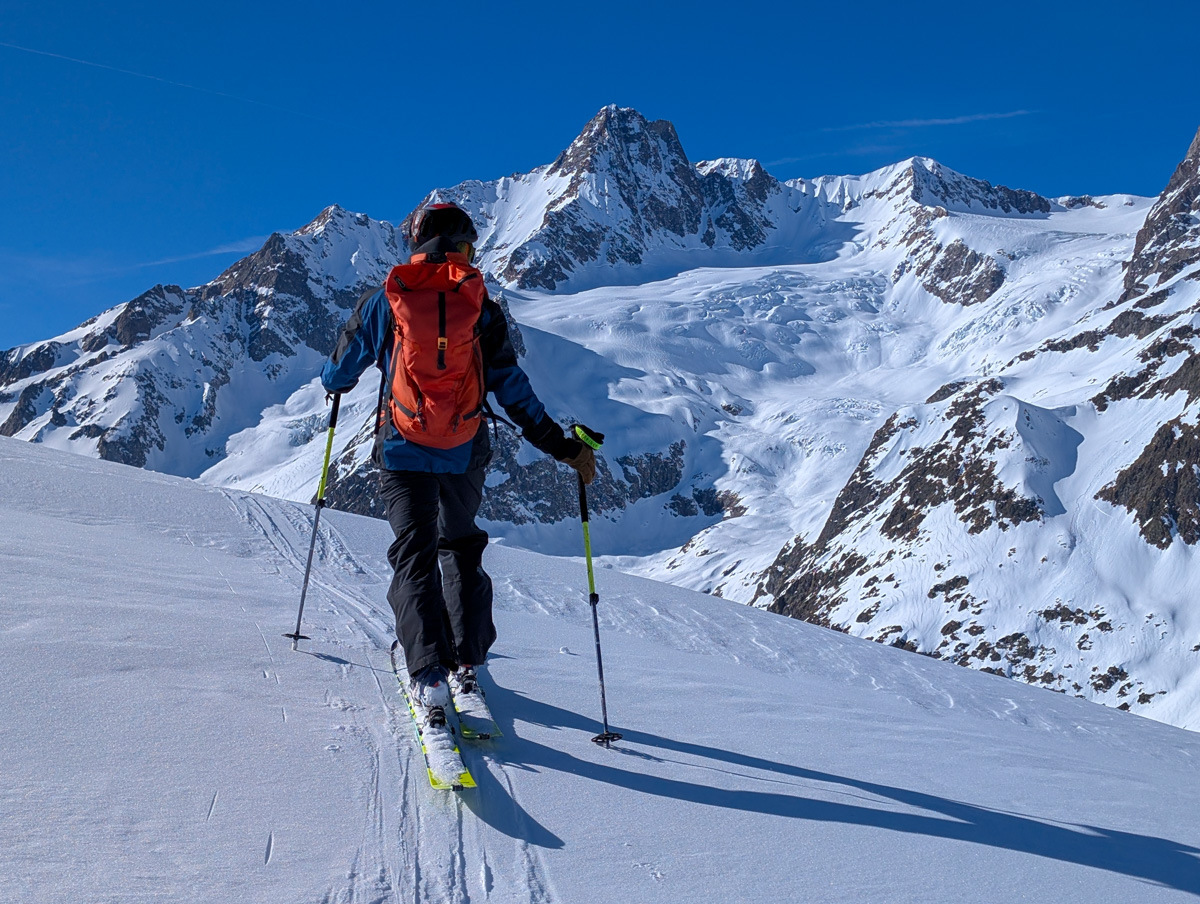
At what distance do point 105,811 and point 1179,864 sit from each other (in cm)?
408

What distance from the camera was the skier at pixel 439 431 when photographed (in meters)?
4.22

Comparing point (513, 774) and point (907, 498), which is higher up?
point (907, 498)

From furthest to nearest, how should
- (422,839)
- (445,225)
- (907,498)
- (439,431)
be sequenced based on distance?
(907,498)
(445,225)
(439,431)
(422,839)

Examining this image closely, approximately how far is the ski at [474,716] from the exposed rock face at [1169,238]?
552 ft

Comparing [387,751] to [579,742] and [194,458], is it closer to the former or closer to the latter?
[579,742]

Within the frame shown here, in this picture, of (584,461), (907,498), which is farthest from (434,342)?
(907,498)

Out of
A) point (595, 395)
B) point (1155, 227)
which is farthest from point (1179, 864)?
point (1155, 227)

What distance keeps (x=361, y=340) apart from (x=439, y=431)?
2.43 ft

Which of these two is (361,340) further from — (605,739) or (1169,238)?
(1169,238)

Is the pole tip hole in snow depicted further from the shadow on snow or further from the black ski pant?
the black ski pant

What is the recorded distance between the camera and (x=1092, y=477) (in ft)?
272

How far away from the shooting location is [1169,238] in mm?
167750

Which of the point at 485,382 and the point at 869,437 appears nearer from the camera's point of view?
the point at 485,382

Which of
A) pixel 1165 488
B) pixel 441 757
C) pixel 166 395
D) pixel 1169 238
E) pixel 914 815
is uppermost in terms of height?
pixel 1169 238
